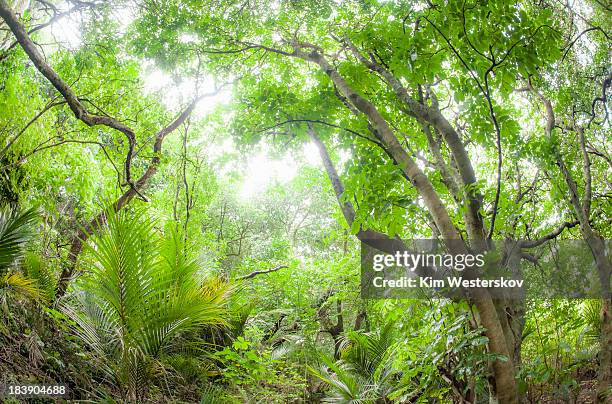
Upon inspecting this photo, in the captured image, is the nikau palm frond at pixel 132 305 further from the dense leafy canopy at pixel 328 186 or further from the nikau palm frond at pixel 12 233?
the nikau palm frond at pixel 12 233

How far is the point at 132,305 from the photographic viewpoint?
3.09 m

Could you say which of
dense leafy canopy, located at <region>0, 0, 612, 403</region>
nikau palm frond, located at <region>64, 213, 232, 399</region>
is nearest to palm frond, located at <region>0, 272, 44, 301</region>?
dense leafy canopy, located at <region>0, 0, 612, 403</region>

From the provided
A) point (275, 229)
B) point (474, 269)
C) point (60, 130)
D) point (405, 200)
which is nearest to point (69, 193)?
point (60, 130)

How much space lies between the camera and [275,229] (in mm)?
13922

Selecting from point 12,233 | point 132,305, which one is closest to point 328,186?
point 132,305

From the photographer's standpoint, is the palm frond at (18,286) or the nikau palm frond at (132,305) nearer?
the nikau palm frond at (132,305)

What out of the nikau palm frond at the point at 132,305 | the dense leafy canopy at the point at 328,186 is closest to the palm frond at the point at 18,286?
the dense leafy canopy at the point at 328,186

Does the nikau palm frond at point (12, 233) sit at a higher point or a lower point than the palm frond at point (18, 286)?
higher

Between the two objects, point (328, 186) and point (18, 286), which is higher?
point (328, 186)

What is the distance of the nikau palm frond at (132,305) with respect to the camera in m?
3.05

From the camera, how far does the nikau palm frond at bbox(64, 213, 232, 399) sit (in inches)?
120

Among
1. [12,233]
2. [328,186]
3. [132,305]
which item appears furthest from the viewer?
[328,186]

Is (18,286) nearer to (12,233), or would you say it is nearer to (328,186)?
(12,233)

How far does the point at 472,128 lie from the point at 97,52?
4226mm
